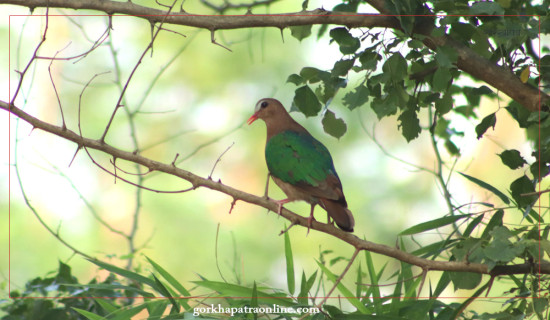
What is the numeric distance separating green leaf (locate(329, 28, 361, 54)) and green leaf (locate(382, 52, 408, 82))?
0.42 feet

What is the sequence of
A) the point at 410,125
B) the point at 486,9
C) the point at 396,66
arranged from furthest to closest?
the point at 410,125 < the point at 396,66 < the point at 486,9

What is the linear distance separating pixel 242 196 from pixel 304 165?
76cm

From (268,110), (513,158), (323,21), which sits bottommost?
(513,158)

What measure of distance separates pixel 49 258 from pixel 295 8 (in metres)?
3.45

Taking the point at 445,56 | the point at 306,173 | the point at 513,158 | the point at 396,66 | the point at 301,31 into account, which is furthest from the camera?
the point at 306,173

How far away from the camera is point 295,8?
6273 millimetres

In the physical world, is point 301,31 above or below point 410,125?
above

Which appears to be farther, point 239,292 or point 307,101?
point 239,292

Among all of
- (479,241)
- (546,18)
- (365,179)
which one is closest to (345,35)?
(546,18)

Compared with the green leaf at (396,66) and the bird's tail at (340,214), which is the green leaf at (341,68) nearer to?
the green leaf at (396,66)

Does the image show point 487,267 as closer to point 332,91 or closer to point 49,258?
point 332,91

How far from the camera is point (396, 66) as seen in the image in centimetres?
232

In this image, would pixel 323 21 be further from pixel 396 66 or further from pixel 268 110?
pixel 268 110

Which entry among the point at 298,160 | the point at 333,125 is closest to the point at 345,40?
the point at 333,125
